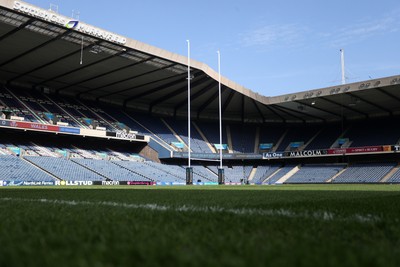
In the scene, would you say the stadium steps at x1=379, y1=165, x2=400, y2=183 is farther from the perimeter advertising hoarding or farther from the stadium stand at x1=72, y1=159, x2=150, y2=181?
the perimeter advertising hoarding

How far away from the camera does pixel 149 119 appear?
164ft

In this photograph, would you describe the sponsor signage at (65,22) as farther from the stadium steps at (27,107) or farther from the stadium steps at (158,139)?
the stadium steps at (158,139)

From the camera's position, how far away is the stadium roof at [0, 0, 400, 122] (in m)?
27.0

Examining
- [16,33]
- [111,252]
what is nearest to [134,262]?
[111,252]

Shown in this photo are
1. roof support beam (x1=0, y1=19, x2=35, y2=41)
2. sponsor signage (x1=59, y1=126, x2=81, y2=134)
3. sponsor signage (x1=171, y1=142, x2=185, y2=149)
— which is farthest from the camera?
sponsor signage (x1=171, y1=142, x2=185, y2=149)

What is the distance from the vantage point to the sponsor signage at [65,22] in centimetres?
2348

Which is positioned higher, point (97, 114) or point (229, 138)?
point (97, 114)

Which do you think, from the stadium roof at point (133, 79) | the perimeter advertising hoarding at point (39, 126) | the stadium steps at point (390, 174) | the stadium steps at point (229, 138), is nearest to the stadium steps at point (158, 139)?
the stadium roof at point (133, 79)

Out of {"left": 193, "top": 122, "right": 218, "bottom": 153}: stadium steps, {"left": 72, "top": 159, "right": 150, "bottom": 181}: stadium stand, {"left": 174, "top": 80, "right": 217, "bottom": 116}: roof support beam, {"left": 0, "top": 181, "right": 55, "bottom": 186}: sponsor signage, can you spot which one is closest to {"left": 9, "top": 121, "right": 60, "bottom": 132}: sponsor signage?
{"left": 72, "top": 159, "right": 150, "bottom": 181}: stadium stand

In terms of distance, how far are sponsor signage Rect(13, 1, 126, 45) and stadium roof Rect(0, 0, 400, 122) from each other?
64 mm

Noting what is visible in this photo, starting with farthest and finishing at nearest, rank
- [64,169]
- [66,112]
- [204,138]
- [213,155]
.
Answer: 1. [204,138]
2. [213,155]
3. [66,112]
4. [64,169]

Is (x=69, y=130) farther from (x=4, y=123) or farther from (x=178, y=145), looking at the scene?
(x=178, y=145)

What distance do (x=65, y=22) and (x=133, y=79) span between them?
13.7 metres

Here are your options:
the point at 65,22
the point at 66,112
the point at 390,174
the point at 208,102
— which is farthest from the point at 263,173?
the point at 65,22
